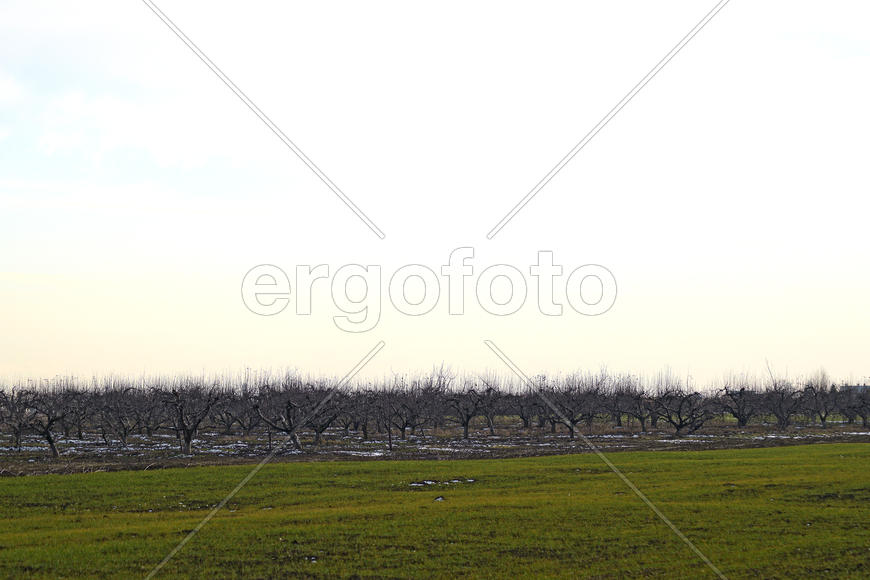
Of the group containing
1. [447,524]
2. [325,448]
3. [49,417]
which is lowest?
[447,524]

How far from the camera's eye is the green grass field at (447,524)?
21.1m

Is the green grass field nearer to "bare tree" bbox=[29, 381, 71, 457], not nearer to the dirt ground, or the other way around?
the dirt ground

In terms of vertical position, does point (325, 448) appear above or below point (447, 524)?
above

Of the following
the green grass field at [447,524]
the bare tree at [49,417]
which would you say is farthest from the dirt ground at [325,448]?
the green grass field at [447,524]

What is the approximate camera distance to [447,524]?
2658 cm

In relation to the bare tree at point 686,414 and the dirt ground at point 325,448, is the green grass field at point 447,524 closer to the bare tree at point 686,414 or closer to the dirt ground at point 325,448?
the dirt ground at point 325,448

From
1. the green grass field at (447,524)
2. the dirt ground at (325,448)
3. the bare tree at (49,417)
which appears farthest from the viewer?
the bare tree at (49,417)

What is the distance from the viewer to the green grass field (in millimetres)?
21094

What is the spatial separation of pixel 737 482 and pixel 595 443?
35544 millimetres

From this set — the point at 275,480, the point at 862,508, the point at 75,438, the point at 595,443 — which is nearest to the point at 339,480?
the point at 275,480

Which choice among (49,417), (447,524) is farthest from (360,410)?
(447,524)

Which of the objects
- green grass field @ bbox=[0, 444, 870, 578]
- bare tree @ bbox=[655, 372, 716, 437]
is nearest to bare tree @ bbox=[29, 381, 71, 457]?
green grass field @ bbox=[0, 444, 870, 578]

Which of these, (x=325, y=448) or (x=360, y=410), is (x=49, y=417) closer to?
(x=325, y=448)

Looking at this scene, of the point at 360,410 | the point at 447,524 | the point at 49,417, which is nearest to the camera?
the point at 447,524
